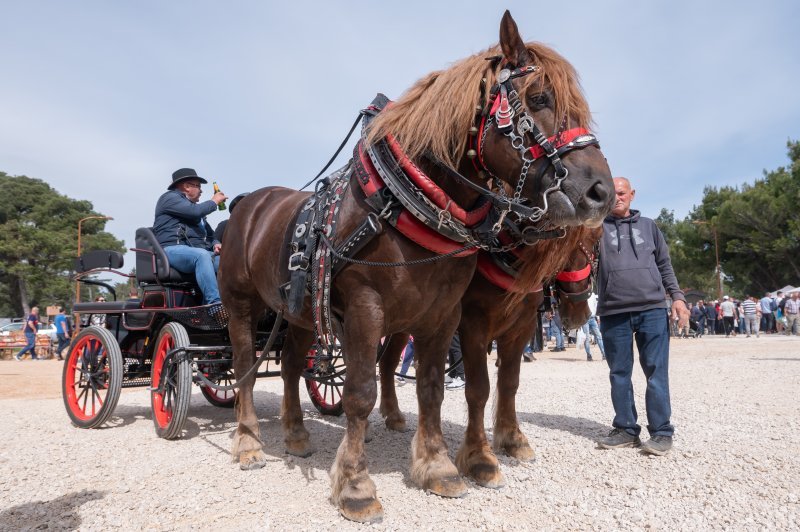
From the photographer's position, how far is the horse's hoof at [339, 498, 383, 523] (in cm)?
265

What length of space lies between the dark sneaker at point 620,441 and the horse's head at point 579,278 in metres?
1.00

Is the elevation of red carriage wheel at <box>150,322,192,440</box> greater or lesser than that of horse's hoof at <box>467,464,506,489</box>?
greater

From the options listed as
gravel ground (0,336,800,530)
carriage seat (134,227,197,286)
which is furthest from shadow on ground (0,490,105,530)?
carriage seat (134,227,197,286)

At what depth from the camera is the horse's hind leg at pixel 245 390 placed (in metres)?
3.78

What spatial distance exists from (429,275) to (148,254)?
10.8ft

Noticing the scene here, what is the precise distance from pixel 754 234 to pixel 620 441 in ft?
115

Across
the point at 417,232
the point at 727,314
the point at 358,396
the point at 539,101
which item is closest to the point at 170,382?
the point at 358,396

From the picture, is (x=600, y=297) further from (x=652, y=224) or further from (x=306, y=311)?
(x=306, y=311)

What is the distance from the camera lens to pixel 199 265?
4949mm

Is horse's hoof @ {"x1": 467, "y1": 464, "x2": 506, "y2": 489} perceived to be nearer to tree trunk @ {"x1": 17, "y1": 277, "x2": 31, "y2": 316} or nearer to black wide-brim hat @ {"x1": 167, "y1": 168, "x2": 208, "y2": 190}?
black wide-brim hat @ {"x1": 167, "y1": 168, "x2": 208, "y2": 190}

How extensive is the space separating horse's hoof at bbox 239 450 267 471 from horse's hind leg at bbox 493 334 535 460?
166 cm

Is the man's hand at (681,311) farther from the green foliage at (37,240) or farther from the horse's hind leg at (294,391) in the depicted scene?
the green foliage at (37,240)

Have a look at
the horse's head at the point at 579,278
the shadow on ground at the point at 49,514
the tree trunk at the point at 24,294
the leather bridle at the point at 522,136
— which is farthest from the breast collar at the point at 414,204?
the tree trunk at the point at 24,294

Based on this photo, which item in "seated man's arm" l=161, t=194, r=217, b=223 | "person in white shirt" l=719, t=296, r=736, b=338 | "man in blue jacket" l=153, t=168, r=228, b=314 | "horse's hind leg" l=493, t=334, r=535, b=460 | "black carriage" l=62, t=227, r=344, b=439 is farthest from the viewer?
"person in white shirt" l=719, t=296, r=736, b=338
